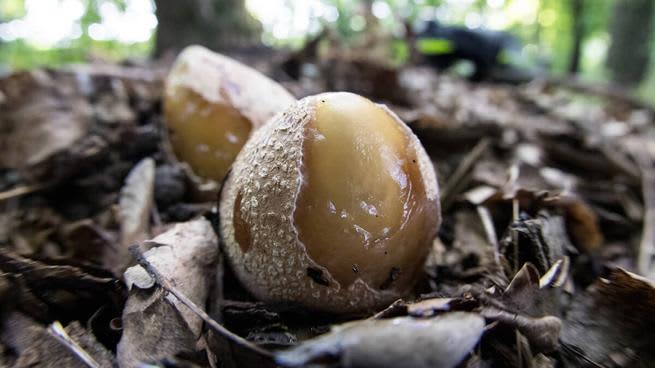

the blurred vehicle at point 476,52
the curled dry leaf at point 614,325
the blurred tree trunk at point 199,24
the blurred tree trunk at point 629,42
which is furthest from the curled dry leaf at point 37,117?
the blurred tree trunk at point 629,42

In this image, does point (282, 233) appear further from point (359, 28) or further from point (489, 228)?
point (359, 28)

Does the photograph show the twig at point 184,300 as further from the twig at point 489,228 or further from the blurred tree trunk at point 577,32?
the blurred tree trunk at point 577,32

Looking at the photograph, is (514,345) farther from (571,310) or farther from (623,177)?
(623,177)

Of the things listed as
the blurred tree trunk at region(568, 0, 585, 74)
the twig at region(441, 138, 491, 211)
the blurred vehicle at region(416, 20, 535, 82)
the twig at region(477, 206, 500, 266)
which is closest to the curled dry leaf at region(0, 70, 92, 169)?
the twig at region(441, 138, 491, 211)

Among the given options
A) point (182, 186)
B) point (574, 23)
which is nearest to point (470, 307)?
point (182, 186)

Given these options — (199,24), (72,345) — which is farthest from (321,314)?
(199,24)
